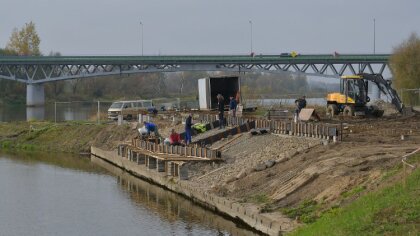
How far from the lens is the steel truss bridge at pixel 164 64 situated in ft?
345

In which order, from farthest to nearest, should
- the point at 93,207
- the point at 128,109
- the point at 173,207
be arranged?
1. the point at 128,109
2. the point at 93,207
3. the point at 173,207

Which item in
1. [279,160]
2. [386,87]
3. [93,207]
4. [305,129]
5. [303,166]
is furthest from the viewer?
[386,87]

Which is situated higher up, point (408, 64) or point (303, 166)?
point (408, 64)

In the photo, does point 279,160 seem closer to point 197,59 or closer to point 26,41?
point 197,59

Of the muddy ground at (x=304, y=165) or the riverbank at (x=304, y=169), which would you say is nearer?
the riverbank at (x=304, y=169)

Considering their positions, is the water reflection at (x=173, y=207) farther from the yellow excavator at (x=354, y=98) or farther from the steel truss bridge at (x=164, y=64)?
the steel truss bridge at (x=164, y=64)

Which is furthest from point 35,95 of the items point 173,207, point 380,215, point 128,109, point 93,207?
point 380,215

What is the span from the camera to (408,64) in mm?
72750

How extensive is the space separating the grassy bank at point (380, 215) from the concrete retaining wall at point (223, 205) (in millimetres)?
2056

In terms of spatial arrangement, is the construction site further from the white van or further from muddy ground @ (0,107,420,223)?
the white van

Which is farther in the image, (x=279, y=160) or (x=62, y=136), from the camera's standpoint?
(x=62, y=136)

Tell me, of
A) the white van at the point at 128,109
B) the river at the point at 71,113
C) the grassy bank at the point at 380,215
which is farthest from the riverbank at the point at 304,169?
the river at the point at 71,113

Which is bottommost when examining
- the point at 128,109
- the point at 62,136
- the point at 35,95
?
the point at 62,136

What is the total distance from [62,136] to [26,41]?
364ft
